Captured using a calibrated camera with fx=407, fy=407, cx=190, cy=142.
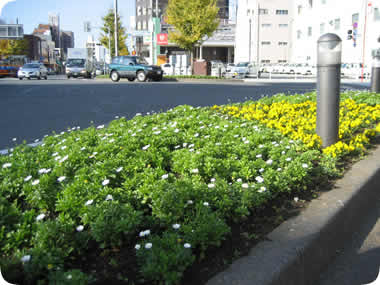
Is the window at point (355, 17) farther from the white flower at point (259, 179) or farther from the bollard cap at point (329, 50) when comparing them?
the white flower at point (259, 179)

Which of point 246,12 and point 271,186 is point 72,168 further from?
point 246,12

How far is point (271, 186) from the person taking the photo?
3170 millimetres

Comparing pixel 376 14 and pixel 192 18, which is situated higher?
pixel 376 14

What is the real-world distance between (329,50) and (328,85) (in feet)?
1.25

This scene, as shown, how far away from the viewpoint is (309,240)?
2.47 metres

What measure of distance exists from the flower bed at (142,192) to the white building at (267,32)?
5953 cm

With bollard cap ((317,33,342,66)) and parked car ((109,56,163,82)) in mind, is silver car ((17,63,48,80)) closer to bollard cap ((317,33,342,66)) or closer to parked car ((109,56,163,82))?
parked car ((109,56,163,82))

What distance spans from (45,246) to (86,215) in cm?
35

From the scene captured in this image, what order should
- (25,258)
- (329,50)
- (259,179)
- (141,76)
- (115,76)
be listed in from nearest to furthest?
(25,258)
(259,179)
(329,50)
(141,76)
(115,76)

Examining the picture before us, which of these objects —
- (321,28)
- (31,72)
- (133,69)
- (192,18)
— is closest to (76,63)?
(31,72)

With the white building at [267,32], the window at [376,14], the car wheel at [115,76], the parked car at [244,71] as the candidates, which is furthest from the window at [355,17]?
the car wheel at [115,76]

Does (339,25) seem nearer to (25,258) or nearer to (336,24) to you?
(336,24)

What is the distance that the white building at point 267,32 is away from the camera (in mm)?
62406

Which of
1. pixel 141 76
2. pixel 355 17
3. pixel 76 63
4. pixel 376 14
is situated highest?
pixel 355 17
